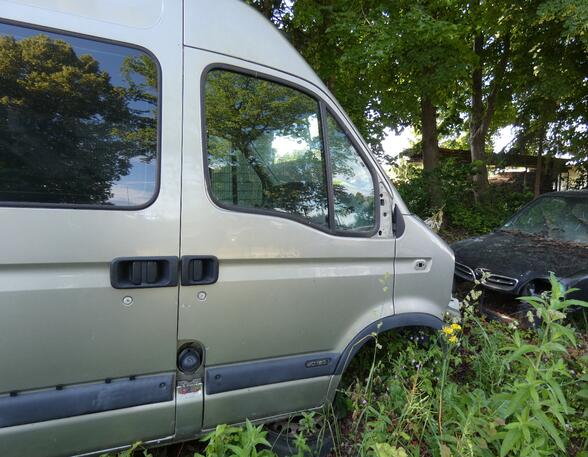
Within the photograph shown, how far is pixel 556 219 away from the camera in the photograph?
520 centimetres

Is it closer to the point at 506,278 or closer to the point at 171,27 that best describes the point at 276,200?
the point at 171,27

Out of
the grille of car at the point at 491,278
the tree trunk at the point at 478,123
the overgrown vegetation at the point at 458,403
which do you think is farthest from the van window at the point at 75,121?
the tree trunk at the point at 478,123

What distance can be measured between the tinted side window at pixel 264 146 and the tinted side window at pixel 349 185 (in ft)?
0.29

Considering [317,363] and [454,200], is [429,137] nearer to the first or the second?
[454,200]

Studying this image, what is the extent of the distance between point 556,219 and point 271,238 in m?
4.84

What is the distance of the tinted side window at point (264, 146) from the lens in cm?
202

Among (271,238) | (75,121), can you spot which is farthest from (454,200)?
(75,121)

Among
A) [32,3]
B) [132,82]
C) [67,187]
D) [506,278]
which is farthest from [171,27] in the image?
[506,278]

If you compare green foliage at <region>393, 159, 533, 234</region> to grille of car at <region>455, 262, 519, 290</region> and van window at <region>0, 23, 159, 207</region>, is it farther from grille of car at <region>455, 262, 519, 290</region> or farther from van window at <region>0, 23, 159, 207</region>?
van window at <region>0, 23, 159, 207</region>

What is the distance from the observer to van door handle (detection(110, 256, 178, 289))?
174cm

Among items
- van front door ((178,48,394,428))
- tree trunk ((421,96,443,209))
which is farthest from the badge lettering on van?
tree trunk ((421,96,443,209))

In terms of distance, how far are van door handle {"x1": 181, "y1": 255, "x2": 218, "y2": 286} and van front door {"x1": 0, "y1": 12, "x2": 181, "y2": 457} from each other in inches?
2.4

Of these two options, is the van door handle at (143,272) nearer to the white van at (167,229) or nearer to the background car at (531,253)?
the white van at (167,229)

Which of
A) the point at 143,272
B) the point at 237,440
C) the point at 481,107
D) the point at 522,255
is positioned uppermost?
the point at 481,107
